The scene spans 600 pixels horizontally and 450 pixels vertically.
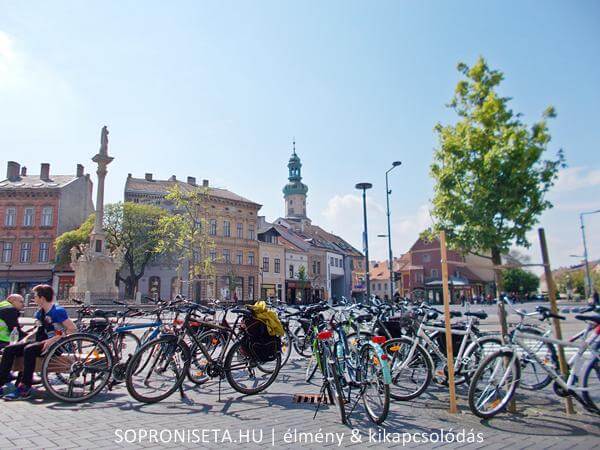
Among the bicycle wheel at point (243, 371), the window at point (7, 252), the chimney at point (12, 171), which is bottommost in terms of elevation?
the bicycle wheel at point (243, 371)

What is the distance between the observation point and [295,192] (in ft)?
327

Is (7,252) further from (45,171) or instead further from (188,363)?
(188,363)

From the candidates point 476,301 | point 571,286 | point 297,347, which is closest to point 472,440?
point 297,347

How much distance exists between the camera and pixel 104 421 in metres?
5.06

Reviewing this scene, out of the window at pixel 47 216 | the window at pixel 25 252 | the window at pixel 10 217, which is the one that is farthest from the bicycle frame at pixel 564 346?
the window at pixel 10 217

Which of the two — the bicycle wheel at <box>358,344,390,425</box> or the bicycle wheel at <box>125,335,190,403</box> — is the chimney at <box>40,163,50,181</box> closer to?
the bicycle wheel at <box>125,335,190,403</box>

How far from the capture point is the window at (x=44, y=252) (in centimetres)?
4703

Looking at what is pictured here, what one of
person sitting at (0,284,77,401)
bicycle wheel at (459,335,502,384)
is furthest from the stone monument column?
bicycle wheel at (459,335,502,384)

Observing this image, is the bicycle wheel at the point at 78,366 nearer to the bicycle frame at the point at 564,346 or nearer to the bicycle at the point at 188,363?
the bicycle at the point at 188,363

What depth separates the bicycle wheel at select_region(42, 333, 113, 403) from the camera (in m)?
6.05

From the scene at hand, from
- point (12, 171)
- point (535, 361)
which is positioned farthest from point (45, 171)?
point (535, 361)

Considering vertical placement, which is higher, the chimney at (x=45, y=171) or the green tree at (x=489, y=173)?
the chimney at (x=45, y=171)

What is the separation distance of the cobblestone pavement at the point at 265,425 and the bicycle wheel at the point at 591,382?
0.72 feet

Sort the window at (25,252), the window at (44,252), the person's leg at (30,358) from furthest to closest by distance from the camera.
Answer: the window at (44,252) → the window at (25,252) → the person's leg at (30,358)
